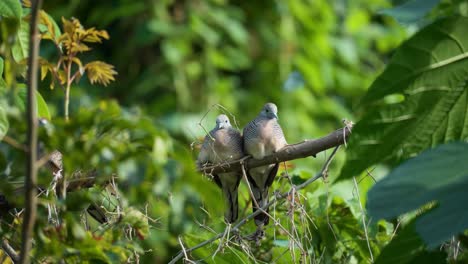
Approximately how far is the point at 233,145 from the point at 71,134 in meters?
1.95

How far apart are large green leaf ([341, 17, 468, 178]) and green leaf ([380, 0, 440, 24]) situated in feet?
0.16

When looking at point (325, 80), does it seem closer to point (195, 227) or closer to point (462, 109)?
point (195, 227)

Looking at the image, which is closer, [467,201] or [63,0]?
[467,201]

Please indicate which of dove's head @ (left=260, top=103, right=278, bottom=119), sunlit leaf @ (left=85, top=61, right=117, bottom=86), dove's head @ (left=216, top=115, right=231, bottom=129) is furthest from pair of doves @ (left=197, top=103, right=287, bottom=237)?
sunlit leaf @ (left=85, top=61, right=117, bottom=86)

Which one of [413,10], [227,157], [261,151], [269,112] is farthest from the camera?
[269,112]

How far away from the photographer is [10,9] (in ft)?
6.60

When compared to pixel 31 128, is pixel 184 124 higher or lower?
lower

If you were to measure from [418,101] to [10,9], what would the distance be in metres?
0.94

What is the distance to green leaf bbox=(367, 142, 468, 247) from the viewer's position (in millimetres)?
1255

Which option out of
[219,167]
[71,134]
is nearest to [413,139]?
[71,134]

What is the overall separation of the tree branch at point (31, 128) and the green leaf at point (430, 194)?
46cm

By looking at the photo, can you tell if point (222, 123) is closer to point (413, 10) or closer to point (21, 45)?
point (21, 45)

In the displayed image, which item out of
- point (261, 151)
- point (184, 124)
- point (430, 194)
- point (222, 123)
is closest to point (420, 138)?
point (430, 194)

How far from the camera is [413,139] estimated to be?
1535mm
